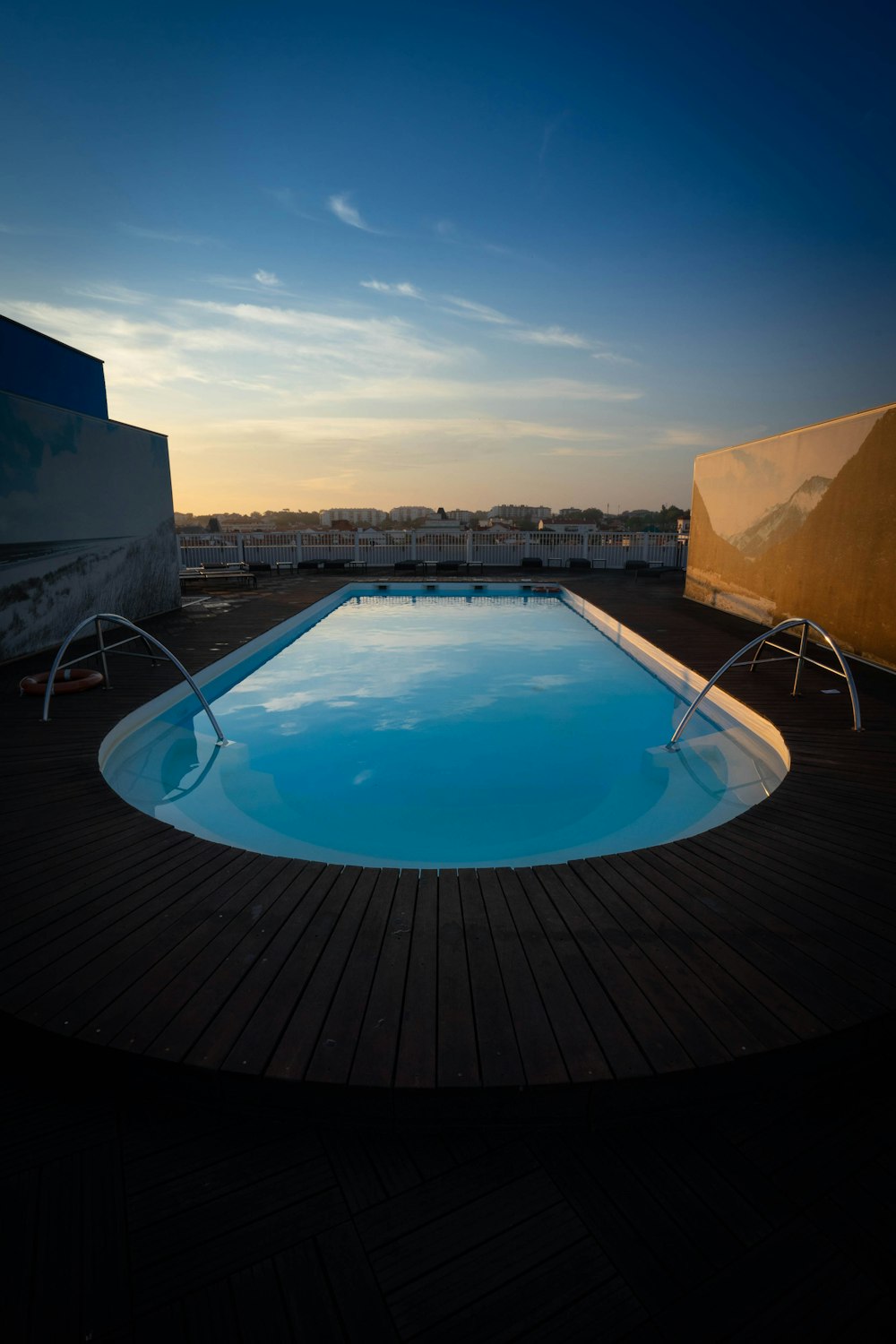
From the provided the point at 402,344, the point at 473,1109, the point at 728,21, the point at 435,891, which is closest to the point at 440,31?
the point at 728,21

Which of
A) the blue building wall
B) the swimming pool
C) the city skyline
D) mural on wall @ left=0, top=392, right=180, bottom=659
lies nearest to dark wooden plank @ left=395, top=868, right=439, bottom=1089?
the swimming pool

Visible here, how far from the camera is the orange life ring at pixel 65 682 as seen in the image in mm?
5219

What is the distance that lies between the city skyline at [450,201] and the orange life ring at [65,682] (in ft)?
22.1

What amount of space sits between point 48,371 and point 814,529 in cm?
1176

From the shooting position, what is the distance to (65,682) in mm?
5402

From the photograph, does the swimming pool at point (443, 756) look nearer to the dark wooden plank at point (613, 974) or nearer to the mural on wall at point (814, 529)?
the dark wooden plank at point (613, 974)

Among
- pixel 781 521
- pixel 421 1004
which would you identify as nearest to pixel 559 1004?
pixel 421 1004

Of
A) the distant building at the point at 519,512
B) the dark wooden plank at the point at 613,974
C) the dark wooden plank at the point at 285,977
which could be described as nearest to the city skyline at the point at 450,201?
Result: the dark wooden plank at the point at 613,974

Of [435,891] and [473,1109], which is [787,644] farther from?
[473,1109]

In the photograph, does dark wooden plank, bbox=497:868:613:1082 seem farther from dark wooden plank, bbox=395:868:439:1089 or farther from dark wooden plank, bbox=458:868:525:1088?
dark wooden plank, bbox=395:868:439:1089

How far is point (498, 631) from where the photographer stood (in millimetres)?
11258

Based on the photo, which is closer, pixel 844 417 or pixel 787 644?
pixel 844 417

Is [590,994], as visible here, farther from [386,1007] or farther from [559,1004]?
[386,1007]

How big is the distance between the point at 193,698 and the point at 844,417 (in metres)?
8.00
